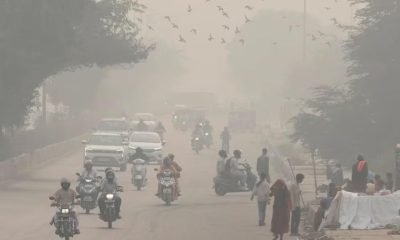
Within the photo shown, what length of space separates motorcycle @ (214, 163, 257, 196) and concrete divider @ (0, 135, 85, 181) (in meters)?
8.38

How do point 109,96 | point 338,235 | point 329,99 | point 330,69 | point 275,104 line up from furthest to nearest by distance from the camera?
point 275,104 < point 109,96 < point 330,69 < point 329,99 < point 338,235

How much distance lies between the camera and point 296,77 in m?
119

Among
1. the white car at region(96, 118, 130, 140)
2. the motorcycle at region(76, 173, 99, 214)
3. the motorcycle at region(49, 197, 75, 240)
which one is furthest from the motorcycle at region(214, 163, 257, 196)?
the white car at region(96, 118, 130, 140)

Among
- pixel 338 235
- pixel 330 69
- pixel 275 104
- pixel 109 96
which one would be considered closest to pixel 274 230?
pixel 338 235

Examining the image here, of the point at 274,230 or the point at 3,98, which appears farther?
the point at 3,98

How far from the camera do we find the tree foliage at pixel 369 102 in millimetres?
54688

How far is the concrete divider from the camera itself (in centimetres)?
4819

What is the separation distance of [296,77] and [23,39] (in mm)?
70600

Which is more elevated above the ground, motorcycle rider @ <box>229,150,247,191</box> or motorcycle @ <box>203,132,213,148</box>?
motorcycle @ <box>203,132,213,148</box>

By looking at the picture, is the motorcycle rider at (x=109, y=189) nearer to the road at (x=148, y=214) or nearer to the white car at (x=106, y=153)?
the road at (x=148, y=214)

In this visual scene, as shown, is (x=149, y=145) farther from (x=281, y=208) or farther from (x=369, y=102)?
(x=281, y=208)

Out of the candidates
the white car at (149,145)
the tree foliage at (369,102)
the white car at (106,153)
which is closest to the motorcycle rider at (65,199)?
the white car at (106,153)

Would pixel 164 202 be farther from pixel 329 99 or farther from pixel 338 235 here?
pixel 329 99

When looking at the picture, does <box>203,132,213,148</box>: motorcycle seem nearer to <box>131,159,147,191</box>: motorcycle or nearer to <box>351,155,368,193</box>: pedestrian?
<box>131,159,147,191</box>: motorcycle
